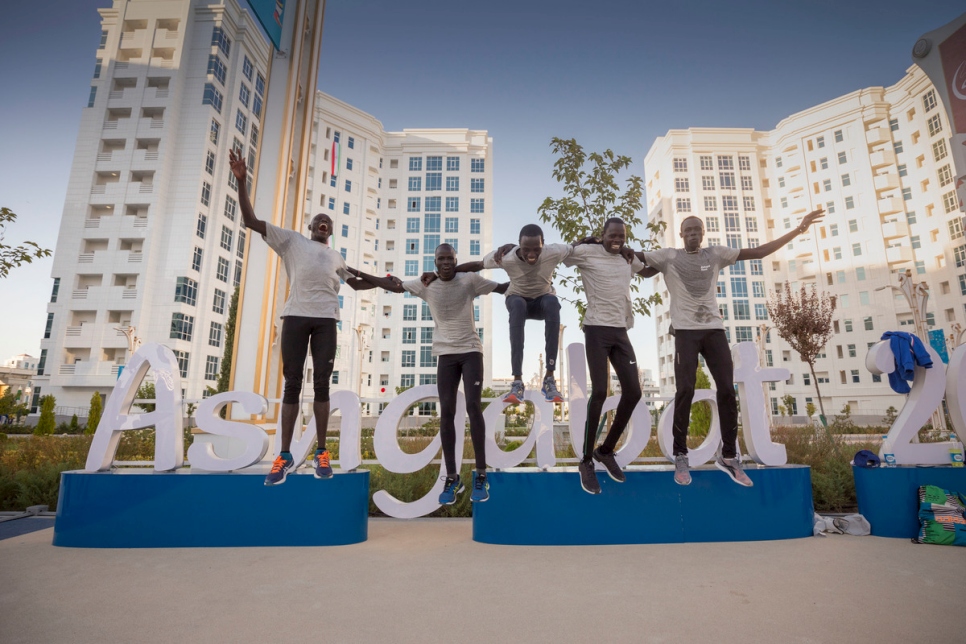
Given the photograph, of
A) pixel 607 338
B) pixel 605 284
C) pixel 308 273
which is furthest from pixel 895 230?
pixel 308 273

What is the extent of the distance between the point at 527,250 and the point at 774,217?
61.4 m

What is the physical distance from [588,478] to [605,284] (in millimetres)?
1946

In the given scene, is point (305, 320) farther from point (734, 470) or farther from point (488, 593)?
point (734, 470)

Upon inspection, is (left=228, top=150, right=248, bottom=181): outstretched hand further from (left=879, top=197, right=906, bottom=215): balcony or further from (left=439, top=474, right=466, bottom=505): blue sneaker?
(left=879, top=197, right=906, bottom=215): balcony

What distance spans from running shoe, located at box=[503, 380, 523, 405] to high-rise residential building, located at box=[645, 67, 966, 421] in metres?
45.1

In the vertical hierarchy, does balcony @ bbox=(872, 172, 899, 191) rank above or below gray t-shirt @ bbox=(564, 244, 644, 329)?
above

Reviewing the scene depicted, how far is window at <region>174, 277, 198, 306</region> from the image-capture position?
34906 mm

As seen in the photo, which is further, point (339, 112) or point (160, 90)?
point (339, 112)

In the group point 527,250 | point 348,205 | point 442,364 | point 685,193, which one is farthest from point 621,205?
point 685,193

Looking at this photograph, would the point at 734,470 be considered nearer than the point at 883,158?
Yes

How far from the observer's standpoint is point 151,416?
17.3ft

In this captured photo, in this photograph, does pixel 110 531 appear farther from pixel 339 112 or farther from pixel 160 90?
pixel 339 112

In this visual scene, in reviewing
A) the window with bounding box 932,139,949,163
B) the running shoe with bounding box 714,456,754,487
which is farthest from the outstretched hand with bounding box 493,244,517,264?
the window with bounding box 932,139,949,163

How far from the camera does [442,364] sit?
5160 mm
